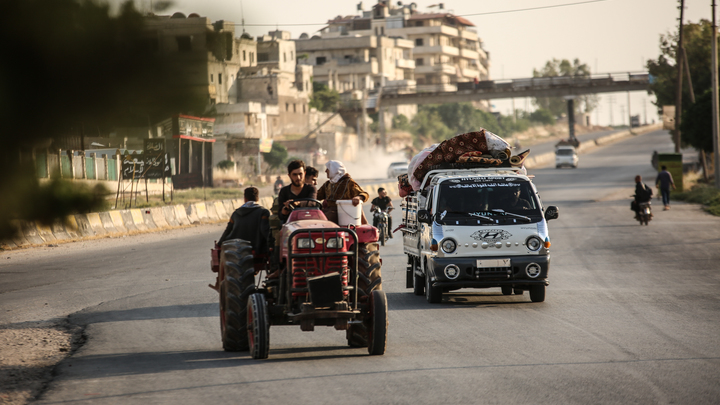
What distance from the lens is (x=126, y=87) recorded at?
10.4ft

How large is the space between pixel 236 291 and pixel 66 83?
587 centimetres

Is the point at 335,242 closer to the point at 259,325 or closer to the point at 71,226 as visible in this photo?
the point at 259,325

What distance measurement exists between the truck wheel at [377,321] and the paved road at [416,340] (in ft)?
0.49

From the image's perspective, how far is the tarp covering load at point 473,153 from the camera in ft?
47.8

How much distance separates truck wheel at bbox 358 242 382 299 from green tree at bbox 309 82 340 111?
10436cm

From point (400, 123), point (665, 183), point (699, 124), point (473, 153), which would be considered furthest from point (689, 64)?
point (400, 123)

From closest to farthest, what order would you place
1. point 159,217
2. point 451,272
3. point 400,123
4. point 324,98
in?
point 451,272 → point 159,217 → point 324,98 → point 400,123

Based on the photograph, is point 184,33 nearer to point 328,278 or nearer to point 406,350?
point 328,278

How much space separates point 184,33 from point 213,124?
442 millimetres

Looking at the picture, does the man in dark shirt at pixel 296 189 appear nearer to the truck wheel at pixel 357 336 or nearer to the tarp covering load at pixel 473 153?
the truck wheel at pixel 357 336

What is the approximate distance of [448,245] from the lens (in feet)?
42.5

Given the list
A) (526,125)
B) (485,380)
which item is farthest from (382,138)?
(485,380)

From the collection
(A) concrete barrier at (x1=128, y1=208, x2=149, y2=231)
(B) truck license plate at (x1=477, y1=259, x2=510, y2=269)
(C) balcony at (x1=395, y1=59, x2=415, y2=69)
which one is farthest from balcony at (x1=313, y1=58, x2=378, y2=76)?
(B) truck license plate at (x1=477, y1=259, x2=510, y2=269)

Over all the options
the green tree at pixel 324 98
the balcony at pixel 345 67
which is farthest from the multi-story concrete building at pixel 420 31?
the green tree at pixel 324 98
